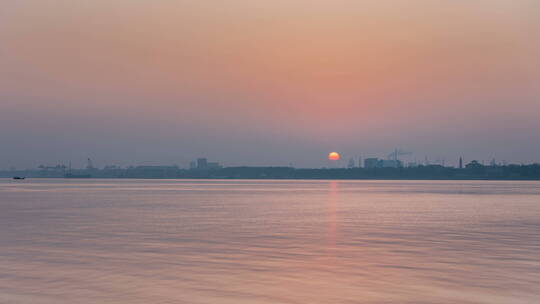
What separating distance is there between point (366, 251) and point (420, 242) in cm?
596

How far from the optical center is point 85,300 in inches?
736

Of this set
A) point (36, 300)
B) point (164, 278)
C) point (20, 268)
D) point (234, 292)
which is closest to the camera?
point (36, 300)

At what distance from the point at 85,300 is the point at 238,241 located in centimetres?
1779

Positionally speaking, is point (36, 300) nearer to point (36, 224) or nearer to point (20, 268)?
point (20, 268)

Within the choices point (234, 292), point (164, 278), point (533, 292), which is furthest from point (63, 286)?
point (533, 292)

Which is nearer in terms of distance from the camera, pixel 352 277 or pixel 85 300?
pixel 85 300

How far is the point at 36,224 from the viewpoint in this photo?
48.0 metres

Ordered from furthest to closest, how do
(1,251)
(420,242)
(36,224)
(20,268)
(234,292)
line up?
1. (36,224)
2. (420,242)
3. (1,251)
4. (20,268)
5. (234,292)

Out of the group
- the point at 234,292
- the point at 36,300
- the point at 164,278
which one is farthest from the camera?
the point at 164,278

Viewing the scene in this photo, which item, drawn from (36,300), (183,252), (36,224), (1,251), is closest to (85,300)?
(36,300)

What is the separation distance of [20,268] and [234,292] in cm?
1011

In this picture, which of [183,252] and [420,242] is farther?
[420,242]

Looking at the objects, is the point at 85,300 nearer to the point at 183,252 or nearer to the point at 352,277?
the point at 352,277

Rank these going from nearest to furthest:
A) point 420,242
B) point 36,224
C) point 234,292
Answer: point 234,292
point 420,242
point 36,224
